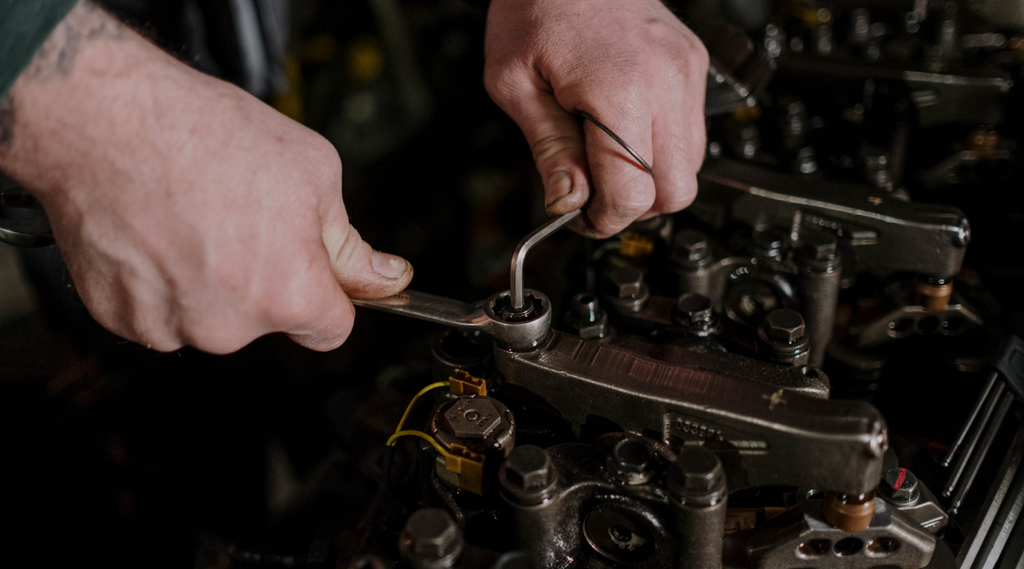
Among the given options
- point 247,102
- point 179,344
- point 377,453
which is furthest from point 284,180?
point 377,453

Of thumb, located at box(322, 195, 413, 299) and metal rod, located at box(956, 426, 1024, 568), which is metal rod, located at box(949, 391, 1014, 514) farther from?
thumb, located at box(322, 195, 413, 299)

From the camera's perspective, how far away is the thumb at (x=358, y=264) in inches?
33.1

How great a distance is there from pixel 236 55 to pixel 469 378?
46.9 inches

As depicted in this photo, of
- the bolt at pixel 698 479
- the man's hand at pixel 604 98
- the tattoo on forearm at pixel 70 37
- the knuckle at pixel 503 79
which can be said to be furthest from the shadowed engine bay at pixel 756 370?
the tattoo on forearm at pixel 70 37

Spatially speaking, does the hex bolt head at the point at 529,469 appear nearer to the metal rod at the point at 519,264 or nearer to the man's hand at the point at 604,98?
the metal rod at the point at 519,264

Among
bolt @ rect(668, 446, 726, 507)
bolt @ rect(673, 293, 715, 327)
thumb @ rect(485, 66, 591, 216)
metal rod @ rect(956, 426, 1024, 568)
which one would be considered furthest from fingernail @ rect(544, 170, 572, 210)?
metal rod @ rect(956, 426, 1024, 568)

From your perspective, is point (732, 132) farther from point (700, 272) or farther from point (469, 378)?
point (469, 378)

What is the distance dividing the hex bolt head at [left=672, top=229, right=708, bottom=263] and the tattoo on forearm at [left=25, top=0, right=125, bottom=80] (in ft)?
2.60

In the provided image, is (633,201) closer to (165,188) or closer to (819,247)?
(819,247)

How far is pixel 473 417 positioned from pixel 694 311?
371mm

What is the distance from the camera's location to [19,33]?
645mm

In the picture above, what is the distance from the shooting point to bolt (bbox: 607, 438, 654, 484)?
0.73m

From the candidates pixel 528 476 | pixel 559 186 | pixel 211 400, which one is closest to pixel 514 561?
pixel 528 476

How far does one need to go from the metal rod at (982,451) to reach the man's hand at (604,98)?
0.53 metres
